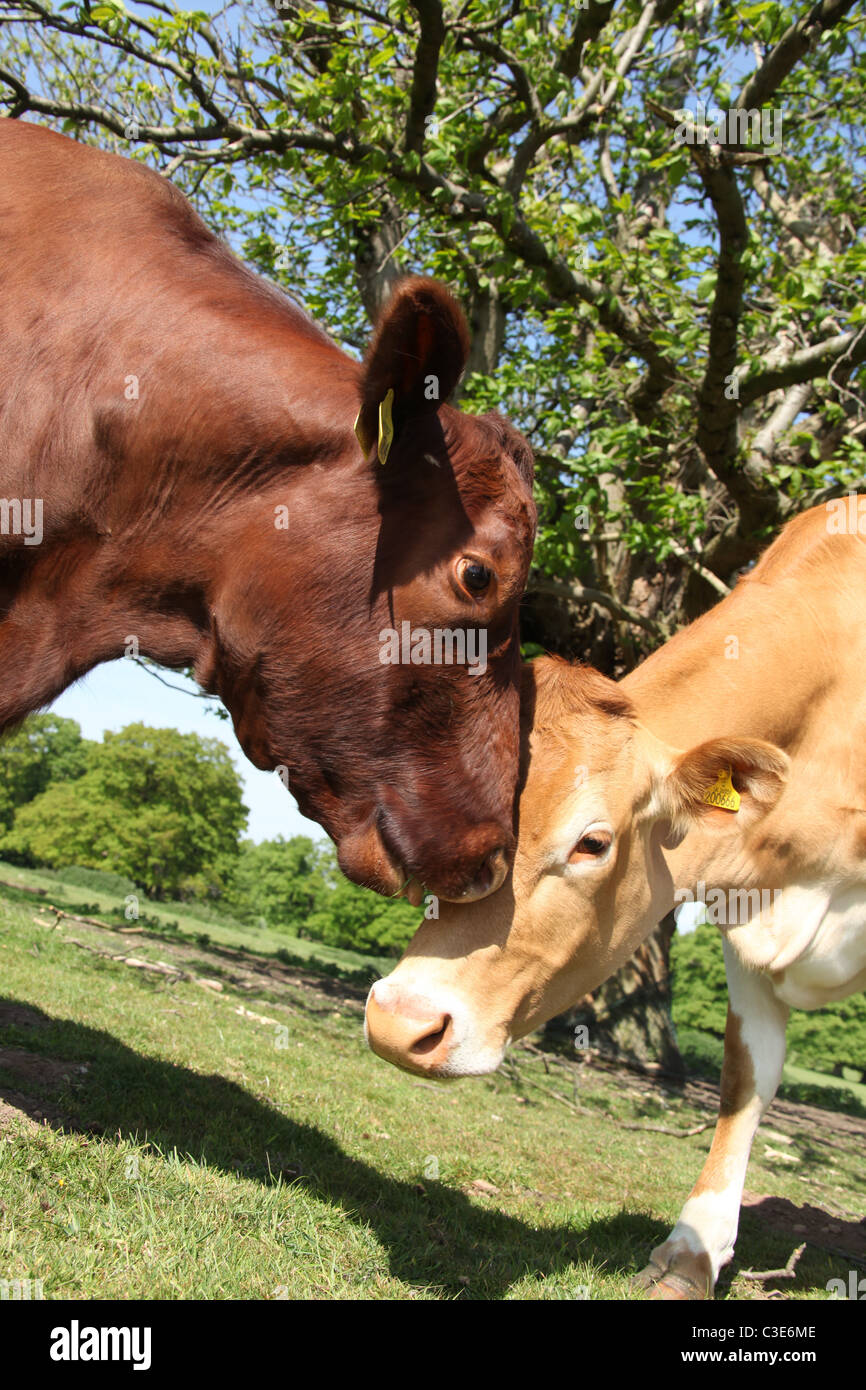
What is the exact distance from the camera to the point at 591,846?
3.35 meters

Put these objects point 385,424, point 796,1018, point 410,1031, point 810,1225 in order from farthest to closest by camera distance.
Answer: point 796,1018, point 810,1225, point 410,1031, point 385,424

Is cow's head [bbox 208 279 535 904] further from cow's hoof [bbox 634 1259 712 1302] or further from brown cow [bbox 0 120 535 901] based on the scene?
cow's hoof [bbox 634 1259 712 1302]

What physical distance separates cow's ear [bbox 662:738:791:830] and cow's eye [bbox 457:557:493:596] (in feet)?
3.98

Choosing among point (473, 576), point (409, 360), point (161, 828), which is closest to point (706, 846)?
point (473, 576)

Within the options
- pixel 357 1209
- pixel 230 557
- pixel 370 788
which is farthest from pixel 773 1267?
pixel 230 557

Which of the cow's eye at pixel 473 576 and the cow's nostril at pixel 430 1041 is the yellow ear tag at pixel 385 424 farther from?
the cow's nostril at pixel 430 1041

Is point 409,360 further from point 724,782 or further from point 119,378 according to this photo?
point 724,782

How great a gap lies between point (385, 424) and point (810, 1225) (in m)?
5.43

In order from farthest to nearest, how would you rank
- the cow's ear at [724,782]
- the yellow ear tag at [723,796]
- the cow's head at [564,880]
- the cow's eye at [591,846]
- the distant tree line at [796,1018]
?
the distant tree line at [796,1018], the yellow ear tag at [723,796], the cow's ear at [724,782], the cow's eye at [591,846], the cow's head at [564,880]

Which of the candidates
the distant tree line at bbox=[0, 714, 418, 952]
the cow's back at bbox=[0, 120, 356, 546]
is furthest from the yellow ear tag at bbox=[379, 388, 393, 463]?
the distant tree line at bbox=[0, 714, 418, 952]

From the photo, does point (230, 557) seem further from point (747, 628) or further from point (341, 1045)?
point (341, 1045)

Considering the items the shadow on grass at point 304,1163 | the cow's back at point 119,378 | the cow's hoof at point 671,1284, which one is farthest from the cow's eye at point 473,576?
the cow's hoof at point 671,1284

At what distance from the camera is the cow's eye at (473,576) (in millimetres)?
2748

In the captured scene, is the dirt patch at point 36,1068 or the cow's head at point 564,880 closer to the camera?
the cow's head at point 564,880
